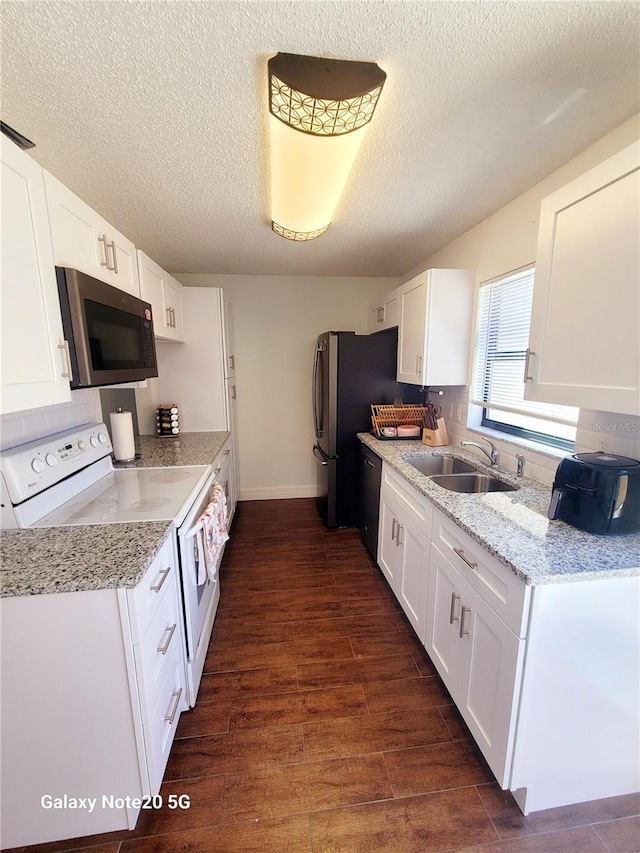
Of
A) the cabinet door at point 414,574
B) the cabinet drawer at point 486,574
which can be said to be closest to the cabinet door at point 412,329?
the cabinet door at point 414,574

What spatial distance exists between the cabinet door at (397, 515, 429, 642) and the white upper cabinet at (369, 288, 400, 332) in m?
1.72

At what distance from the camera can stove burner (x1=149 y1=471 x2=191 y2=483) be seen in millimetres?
1746

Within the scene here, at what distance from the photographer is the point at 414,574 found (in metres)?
1.80

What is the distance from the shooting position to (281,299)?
348 cm

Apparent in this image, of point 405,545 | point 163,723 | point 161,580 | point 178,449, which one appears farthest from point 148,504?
point 405,545

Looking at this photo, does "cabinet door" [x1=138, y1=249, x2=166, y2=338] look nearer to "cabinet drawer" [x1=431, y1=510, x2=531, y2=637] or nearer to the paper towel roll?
the paper towel roll

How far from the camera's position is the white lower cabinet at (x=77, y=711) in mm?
948

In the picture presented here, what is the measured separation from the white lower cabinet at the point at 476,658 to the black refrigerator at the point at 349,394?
4.69ft

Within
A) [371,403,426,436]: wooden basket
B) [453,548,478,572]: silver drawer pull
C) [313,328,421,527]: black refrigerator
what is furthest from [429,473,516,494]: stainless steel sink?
[313,328,421,527]: black refrigerator

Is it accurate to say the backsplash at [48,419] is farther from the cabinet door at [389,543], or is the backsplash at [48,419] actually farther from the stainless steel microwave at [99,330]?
the cabinet door at [389,543]

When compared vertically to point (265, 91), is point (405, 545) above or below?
below

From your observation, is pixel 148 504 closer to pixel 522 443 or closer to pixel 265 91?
pixel 265 91

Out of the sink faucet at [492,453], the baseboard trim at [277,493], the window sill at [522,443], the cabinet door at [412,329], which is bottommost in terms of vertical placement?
the baseboard trim at [277,493]

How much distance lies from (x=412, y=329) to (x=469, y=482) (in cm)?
117
